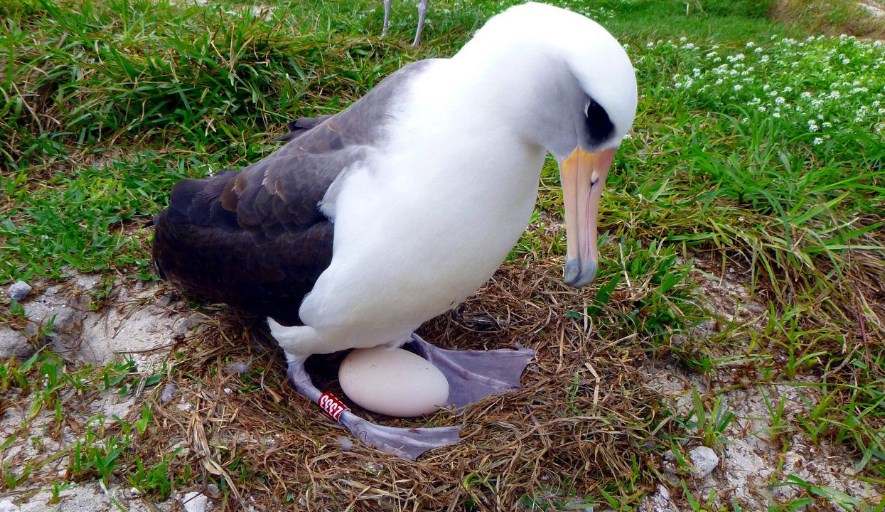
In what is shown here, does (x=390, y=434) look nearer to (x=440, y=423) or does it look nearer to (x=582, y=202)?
(x=440, y=423)

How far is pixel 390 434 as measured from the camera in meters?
2.93

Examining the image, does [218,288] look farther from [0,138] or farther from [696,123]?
[696,123]

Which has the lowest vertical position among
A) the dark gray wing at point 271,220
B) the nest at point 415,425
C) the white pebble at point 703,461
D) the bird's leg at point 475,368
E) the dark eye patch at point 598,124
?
the white pebble at point 703,461

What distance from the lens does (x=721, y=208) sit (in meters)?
3.88

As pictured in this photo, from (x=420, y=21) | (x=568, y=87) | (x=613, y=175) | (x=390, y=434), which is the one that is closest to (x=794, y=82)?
(x=613, y=175)

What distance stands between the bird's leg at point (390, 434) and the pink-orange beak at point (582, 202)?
0.89 m

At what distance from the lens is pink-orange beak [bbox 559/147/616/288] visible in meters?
2.24

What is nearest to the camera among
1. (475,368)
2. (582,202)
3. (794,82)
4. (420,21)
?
(582,202)

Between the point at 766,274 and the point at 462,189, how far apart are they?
2.12 meters

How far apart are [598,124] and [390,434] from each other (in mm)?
1518

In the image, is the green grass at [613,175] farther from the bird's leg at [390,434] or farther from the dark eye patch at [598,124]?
the dark eye patch at [598,124]

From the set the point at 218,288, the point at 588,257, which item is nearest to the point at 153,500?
the point at 218,288

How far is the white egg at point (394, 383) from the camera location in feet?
9.86

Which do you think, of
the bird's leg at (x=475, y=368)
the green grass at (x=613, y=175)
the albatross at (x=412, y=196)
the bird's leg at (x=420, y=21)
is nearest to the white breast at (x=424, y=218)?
the albatross at (x=412, y=196)
